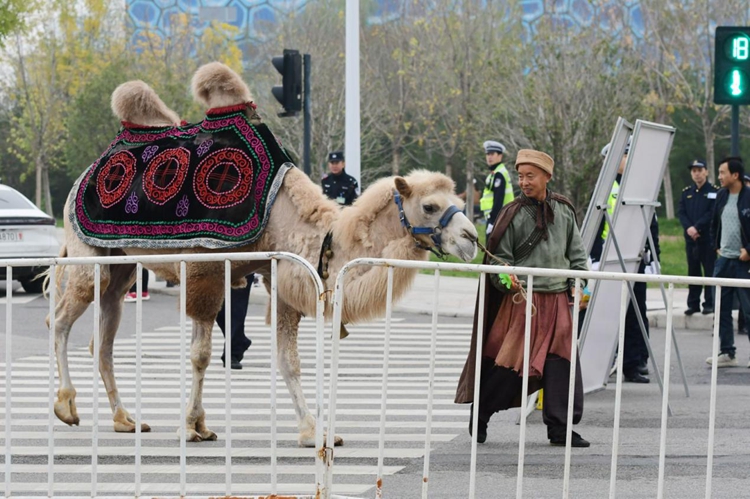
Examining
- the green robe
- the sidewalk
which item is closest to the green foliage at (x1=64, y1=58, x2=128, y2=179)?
the sidewalk

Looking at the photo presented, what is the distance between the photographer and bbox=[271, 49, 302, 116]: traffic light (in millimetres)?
16656

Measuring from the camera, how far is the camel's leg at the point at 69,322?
8523 mm

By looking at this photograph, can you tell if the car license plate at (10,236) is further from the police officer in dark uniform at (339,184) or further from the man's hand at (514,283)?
the man's hand at (514,283)

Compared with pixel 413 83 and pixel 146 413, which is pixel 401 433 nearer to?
pixel 146 413

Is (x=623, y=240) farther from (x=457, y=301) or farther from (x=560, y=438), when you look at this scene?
(x=457, y=301)

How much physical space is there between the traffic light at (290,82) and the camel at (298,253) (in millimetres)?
8085

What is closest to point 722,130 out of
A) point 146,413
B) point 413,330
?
point 413,330

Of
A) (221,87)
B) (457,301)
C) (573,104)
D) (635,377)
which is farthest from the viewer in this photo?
(573,104)

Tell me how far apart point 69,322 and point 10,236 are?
374 inches

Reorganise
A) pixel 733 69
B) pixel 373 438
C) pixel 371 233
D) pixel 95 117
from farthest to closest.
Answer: pixel 95 117
pixel 733 69
pixel 373 438
pixel 371 233

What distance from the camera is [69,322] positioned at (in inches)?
344

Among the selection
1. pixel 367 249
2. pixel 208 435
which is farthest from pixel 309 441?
pixel 367 249

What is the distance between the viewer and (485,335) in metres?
8.05

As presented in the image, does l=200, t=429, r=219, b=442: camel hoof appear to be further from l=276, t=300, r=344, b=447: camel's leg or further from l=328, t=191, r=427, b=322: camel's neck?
l=328, t=191, r=427, b=322: camel's neck
